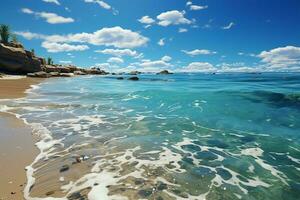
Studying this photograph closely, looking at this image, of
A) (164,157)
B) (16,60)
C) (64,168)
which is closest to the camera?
(64,168)

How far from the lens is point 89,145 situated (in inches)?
382

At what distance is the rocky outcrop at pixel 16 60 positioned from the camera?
2336 inches

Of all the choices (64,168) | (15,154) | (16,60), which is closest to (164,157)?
(64,168)

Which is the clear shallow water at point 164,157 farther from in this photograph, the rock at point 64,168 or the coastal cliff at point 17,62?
the coastal cliff at point 17,62

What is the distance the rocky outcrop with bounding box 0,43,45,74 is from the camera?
59.3m

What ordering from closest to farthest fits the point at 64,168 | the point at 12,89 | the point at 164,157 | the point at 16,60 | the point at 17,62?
the point at 64,168 → the point at 164,157 → the point at 12,89 → the point at 16,60 → the point at 17,62

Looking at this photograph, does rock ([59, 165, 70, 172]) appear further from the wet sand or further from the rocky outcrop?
the rocky outcrop

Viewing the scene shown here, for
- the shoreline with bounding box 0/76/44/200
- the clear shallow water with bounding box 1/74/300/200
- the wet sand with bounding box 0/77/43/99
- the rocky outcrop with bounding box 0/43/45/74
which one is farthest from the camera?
the rocky outcrop with bounding box 0/43/45/74

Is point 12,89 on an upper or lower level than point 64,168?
lower

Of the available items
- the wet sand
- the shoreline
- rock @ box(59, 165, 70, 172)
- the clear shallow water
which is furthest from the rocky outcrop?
rock @ box(59, 165, 70, 172)

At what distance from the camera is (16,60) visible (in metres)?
61.3

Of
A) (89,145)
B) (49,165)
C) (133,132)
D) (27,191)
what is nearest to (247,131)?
(133,132)

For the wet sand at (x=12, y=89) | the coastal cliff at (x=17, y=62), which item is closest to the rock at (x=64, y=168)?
the wet sand at (x=12, y=89)

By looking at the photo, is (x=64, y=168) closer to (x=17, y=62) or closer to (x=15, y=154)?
(x=15, y=154)
